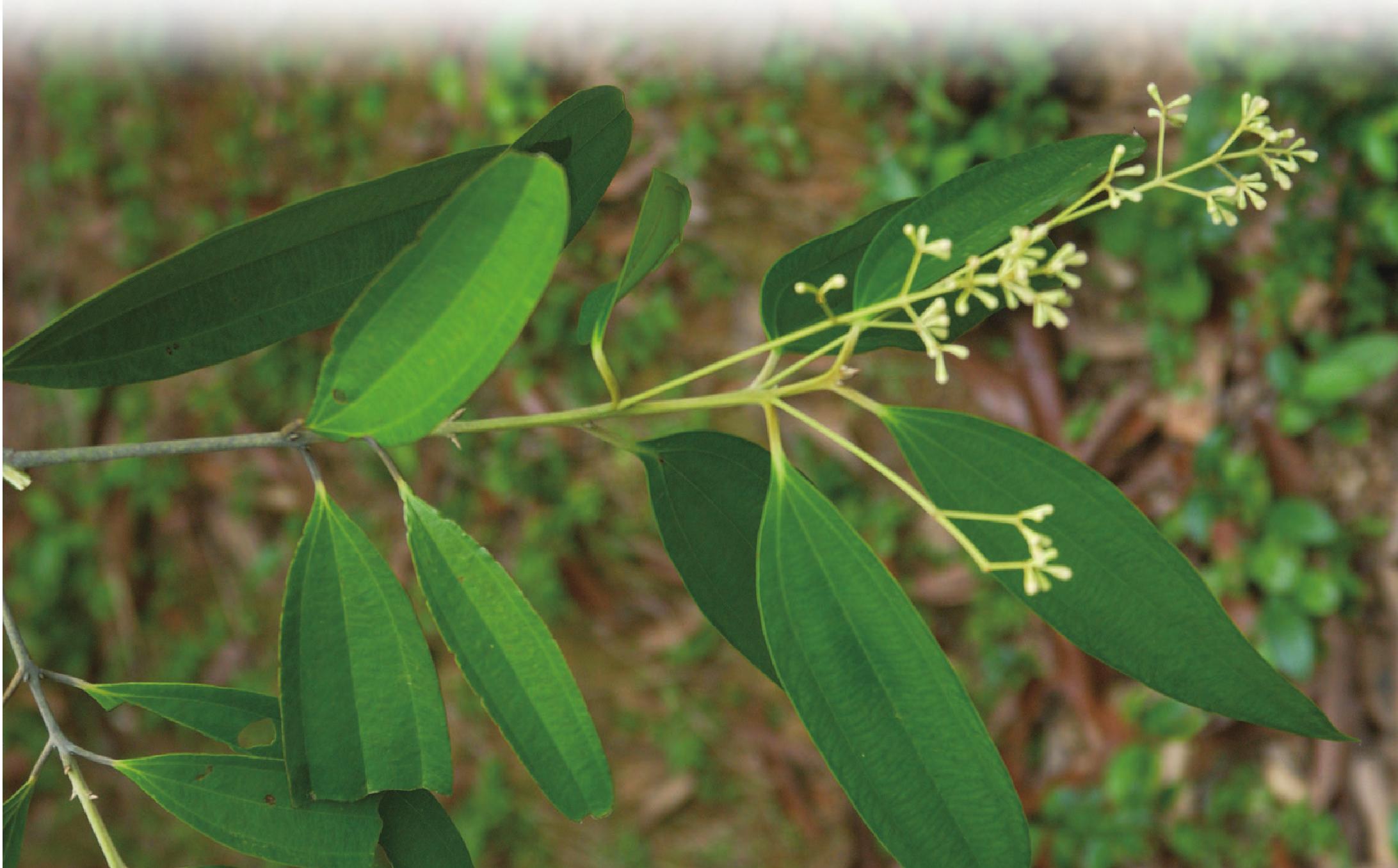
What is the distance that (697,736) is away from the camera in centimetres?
156

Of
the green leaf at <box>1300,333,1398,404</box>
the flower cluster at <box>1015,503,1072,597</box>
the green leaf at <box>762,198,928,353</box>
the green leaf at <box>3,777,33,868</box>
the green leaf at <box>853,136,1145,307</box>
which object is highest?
the green leaf at <box>853,136,1145,307</box>

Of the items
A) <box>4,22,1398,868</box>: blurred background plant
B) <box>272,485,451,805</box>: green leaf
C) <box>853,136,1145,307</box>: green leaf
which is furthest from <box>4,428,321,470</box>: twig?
<box>4,22,1398,868</box>: blurred background plant

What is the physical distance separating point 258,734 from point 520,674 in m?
0.21

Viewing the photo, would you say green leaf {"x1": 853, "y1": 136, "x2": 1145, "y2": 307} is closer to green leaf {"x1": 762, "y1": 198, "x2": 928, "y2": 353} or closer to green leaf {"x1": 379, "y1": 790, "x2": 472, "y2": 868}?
green leaf {"x1": 762, "y1": 198, "x2": 928, "y2": 353}

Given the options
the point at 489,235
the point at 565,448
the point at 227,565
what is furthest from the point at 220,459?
the point at 489,235

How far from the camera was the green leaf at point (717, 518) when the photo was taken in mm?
548

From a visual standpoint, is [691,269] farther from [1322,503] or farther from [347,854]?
[347,854]

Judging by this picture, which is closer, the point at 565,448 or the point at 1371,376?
the point at 1371,376

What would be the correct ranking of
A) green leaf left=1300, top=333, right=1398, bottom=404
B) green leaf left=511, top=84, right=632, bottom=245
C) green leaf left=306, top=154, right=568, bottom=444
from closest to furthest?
green leaf left=306, top=154, right=568, bottom=444 < green leaf left=511, top=84, right=632, bottom=245 < green leaf left=1300, top=333, right=1398, bottom=404

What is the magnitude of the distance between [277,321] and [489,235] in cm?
17

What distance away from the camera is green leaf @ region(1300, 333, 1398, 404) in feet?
4.00

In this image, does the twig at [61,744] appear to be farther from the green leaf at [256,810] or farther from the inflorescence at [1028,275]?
the inflorescence at [1028,275]

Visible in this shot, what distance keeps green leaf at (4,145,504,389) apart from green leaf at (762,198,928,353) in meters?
0.14

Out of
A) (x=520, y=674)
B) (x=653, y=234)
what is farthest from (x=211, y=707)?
(x=653, y=234)
